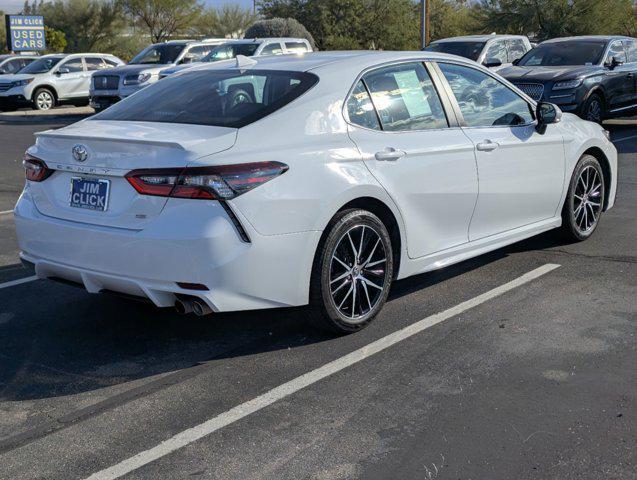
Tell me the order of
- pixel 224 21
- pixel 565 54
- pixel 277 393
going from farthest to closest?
1. pixel 224 21
2. pixel 565 54
3. pixel 277 393

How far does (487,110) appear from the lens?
657 cm

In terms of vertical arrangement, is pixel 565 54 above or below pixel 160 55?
above

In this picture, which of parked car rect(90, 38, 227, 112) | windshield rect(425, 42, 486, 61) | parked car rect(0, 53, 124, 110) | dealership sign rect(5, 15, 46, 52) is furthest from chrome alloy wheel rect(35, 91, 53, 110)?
windshield rect(425, 42, 486, 61)

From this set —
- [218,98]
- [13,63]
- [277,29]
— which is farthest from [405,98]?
[13,63]

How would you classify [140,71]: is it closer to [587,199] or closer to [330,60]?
[587,199]

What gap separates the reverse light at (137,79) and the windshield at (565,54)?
9.26 metres

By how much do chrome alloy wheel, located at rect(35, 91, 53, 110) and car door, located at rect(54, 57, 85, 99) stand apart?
0.96 feet

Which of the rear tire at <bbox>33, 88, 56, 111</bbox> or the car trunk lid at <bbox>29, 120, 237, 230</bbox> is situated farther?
the rear tire at <bbox>33, 88, 56, 111</bbox>

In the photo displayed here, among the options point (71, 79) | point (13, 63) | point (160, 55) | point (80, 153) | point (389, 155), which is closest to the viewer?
point (80, 153)

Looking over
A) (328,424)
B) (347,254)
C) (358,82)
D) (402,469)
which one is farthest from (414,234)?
(402,469)

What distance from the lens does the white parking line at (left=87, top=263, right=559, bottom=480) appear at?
3.89 m

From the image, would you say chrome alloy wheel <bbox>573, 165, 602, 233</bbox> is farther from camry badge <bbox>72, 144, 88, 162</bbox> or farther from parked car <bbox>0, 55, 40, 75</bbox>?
parked car <bbox>0, 55, 40, 75</bbox>

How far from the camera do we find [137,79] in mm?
22141

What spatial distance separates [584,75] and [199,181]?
41.9ft
